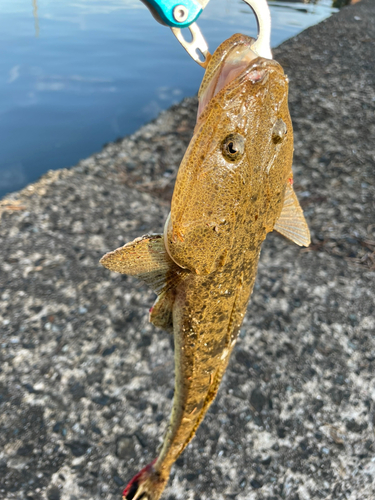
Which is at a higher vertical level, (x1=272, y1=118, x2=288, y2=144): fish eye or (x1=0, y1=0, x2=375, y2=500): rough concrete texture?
(x1=272, y1=118, x2=288, y2=144): fish eye

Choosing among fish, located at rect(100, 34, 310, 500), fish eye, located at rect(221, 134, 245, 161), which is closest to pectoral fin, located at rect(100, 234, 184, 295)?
fish, located at rect(100, 34, 310, 500)

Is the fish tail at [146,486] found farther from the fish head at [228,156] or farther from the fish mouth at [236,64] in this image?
the fish mouth at [236,64]

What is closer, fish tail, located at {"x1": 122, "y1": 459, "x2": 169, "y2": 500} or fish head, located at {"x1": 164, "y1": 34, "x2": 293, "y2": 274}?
fish head, located at {"x1": 164, "y1": 34, "x2": 293, "y2": 274}

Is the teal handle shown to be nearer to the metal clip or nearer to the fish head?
the metal clip

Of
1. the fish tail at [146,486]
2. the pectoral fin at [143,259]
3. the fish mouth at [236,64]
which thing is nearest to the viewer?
the fish mouth at [236,64]

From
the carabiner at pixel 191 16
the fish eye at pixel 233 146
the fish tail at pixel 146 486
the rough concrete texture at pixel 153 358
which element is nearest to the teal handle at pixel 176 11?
the carabiner at pixel 191 16
